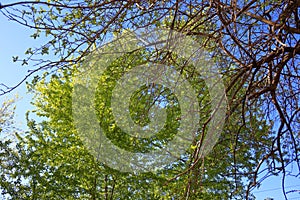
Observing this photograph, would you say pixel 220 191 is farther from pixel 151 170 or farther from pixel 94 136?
pixel 94 136

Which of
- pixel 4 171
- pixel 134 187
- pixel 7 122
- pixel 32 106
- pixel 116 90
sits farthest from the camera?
pixel 7 122

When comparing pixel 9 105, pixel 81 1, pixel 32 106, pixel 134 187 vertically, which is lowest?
pixel 81 1

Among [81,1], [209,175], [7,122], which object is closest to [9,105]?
[7,122]

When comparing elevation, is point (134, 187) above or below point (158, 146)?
below

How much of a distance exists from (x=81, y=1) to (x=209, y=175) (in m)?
5.51

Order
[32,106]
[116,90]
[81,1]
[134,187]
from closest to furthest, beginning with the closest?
[81,1] → [116,90] → [134,187] → [32,106]

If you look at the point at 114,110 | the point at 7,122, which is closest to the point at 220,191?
the point at 114,110

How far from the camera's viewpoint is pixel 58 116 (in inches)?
293

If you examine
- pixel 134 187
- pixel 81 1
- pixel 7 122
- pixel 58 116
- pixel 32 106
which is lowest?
pixel 81 1

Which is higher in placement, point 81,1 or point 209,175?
point 209,175

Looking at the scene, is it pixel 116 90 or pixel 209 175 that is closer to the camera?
pixel 116 90

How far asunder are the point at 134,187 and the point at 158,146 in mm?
857

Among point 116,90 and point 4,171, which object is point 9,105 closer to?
point 4,171

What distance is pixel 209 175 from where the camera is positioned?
23.4 ft
